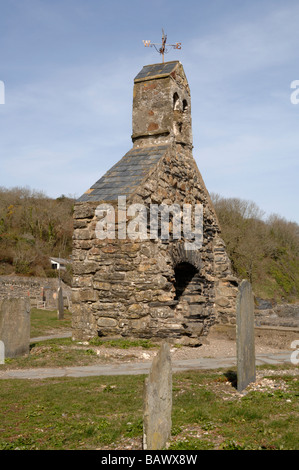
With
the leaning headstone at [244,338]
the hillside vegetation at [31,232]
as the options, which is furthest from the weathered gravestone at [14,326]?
the hillside vegetation at [31,232]

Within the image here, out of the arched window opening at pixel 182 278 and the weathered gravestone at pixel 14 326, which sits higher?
the arched window opening at pixel 182 278

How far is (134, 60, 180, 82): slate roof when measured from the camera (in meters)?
12.1

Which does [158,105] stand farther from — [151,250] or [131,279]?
[131,279]

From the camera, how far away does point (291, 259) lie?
39344 mm

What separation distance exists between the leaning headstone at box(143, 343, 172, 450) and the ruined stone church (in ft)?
18.0

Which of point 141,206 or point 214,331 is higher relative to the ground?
point 141,206

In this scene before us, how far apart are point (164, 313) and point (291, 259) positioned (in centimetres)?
3212

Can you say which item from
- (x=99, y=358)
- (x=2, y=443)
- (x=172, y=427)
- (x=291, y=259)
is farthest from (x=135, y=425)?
(x=291, y=259)

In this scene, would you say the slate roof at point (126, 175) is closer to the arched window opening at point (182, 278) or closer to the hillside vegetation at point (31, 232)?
the arched window opening at point (182, 278)

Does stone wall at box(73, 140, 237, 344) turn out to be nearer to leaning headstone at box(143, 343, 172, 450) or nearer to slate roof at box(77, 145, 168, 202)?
slate roof at box(77, 145, 168, 202)

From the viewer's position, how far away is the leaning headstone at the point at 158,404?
12.2 ft

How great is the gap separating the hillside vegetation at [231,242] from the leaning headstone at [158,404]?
91.4 ft
